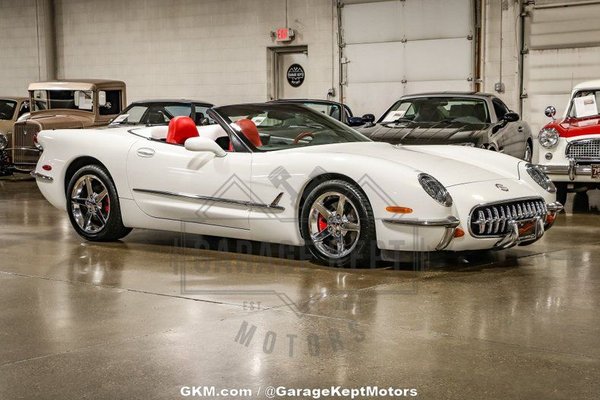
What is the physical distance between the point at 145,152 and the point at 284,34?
1166cm

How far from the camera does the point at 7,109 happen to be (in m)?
16.2

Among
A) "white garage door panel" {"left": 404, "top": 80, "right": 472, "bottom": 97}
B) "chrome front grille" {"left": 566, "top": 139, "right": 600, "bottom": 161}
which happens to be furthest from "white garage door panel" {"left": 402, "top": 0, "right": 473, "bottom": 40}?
"chrome front grille" {"left": 566, "top": 139, "right": 600, "bottom": 161}

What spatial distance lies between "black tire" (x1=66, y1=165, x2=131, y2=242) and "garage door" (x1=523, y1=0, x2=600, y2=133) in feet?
33.0

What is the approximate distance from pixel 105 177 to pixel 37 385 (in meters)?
3.97

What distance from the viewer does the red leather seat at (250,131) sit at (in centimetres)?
696

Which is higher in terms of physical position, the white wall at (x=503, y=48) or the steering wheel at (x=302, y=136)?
the white wall at (x=503, y=48)

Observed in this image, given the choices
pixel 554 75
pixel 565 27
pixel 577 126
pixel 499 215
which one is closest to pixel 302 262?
pixel 499 215

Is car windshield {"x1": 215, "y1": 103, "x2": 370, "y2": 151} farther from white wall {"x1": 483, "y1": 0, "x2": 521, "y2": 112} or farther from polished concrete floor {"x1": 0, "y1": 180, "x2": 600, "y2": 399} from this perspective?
white wall {"x1": 483, "y1": 0, "x2": 521, "y2": 112}

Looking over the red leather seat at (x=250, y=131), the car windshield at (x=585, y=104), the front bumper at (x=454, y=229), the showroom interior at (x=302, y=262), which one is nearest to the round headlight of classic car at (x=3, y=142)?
the showroom interior at (x=302, y=262)

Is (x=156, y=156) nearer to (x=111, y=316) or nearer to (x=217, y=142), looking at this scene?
(x=217, y=142)

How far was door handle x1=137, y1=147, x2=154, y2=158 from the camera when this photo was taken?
285 inches

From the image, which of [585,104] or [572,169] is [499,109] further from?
[572,169]

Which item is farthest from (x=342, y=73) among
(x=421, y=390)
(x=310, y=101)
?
(x=421, y=390)

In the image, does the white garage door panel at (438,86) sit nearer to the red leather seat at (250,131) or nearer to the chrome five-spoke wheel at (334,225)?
the red leather seat at (250,131)
